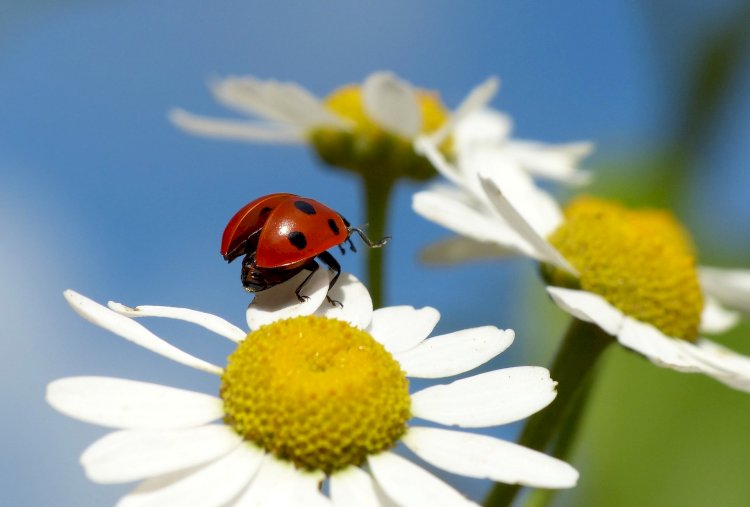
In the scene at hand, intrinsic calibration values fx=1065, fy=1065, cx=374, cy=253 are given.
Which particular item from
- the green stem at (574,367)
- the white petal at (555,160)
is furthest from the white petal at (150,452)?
the white petal at (555,160)

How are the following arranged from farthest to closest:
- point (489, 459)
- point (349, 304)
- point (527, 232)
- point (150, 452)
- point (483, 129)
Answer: point (483, 129)
point (527, 232)
point (349, 304)
point (489, 459)
point (150, 452)

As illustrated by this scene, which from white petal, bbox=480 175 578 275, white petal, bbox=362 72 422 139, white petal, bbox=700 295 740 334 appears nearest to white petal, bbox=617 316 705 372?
white petal, bbox=480 175 578 275

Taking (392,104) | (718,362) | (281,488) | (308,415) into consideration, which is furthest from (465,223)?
(281,488)

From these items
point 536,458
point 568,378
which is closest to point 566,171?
point 568,378

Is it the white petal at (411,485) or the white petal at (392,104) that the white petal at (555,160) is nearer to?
the white petal at (392,104)

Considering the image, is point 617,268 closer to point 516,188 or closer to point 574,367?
point 574,367

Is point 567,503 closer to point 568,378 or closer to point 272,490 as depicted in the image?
point 568,378
